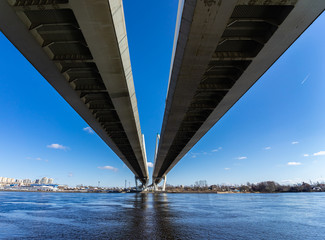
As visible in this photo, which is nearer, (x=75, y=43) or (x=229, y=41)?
(x=75, y=43)

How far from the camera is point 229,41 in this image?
946 centimetres

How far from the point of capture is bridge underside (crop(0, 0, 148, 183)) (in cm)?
675

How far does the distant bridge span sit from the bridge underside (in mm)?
2725

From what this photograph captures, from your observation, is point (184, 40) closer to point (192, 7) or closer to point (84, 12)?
point (192, 7)

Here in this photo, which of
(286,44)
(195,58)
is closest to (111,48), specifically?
(195,58)

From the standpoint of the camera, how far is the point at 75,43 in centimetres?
909

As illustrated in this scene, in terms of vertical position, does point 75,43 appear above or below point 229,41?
below

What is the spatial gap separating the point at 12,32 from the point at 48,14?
72.6 inches

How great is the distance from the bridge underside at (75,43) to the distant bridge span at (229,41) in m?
2.73

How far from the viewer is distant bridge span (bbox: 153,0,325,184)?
6.79m

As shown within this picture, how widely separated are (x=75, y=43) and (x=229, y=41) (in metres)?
7.61

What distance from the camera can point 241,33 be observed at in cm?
891

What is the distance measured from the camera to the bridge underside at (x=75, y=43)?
6746 millimetres

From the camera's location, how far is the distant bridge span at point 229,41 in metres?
6.79
